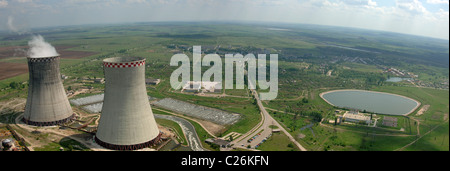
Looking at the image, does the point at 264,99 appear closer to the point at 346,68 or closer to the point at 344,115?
the point at 344,115

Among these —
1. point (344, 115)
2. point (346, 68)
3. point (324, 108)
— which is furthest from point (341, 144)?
point (346, 68)

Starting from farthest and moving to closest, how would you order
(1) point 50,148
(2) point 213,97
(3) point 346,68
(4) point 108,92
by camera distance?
1. (3) point 346,68
2. (2) point 213,97
3. (1) point 50,148
4. (4) point 108,92

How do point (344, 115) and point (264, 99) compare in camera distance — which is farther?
point (264, 99)

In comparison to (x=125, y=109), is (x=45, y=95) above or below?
below

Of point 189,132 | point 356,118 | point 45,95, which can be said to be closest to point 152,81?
point 189,132

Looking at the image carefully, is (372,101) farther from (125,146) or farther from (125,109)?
(125,109)

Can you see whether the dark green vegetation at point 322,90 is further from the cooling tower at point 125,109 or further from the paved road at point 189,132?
the cooling tower at point 125,109

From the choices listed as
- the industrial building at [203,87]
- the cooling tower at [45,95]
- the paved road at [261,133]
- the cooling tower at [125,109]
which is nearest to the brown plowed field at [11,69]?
the cooling tower at [45,95]

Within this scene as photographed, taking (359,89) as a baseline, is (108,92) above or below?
above
